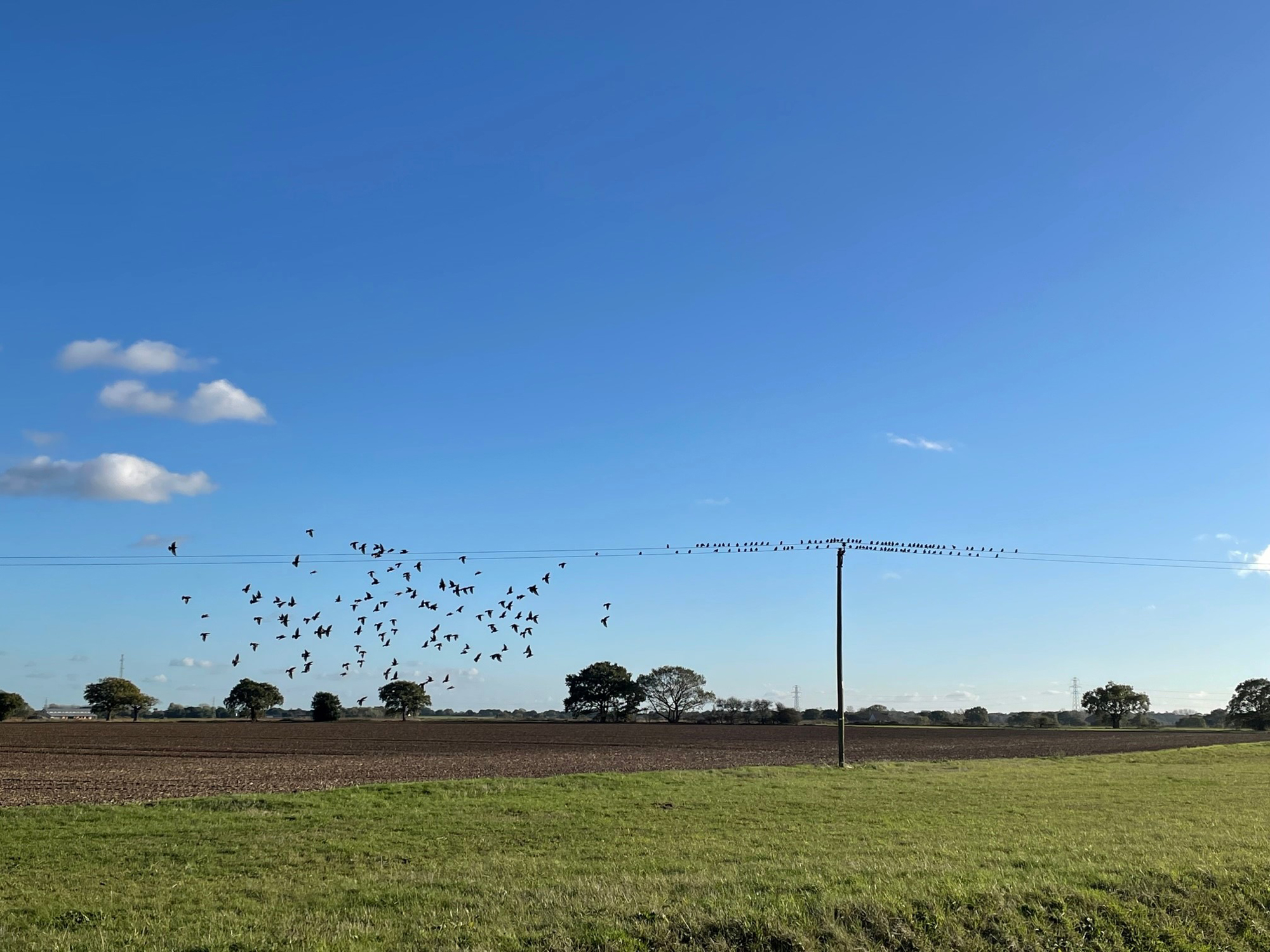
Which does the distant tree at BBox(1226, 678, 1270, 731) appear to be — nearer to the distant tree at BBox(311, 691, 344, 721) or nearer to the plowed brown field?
the plowed brown field

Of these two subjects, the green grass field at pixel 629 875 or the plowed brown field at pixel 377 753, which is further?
the plowed brown field at pixel 377 753

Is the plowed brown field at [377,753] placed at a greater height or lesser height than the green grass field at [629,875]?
lesser

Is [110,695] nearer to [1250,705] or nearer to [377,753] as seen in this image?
[377,753]

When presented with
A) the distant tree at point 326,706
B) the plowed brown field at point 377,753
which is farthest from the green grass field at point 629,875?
the distant tree at point 326,706

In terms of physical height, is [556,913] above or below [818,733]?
above

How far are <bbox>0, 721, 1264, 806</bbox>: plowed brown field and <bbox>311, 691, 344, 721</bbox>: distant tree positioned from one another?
43.0 metres

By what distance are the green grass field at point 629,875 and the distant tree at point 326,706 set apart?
576 ft

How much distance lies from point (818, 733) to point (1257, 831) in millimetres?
122033

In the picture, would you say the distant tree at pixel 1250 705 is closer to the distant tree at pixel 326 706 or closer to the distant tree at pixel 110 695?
the distant tree at pixel 326 706

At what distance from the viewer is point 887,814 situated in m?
26.7

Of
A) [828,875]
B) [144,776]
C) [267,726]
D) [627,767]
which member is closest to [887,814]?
[828,875]

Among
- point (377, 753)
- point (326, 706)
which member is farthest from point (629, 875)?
point (326, 706)

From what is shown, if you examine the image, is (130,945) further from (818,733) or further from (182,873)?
(818,733)

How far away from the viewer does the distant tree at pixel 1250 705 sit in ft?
612
